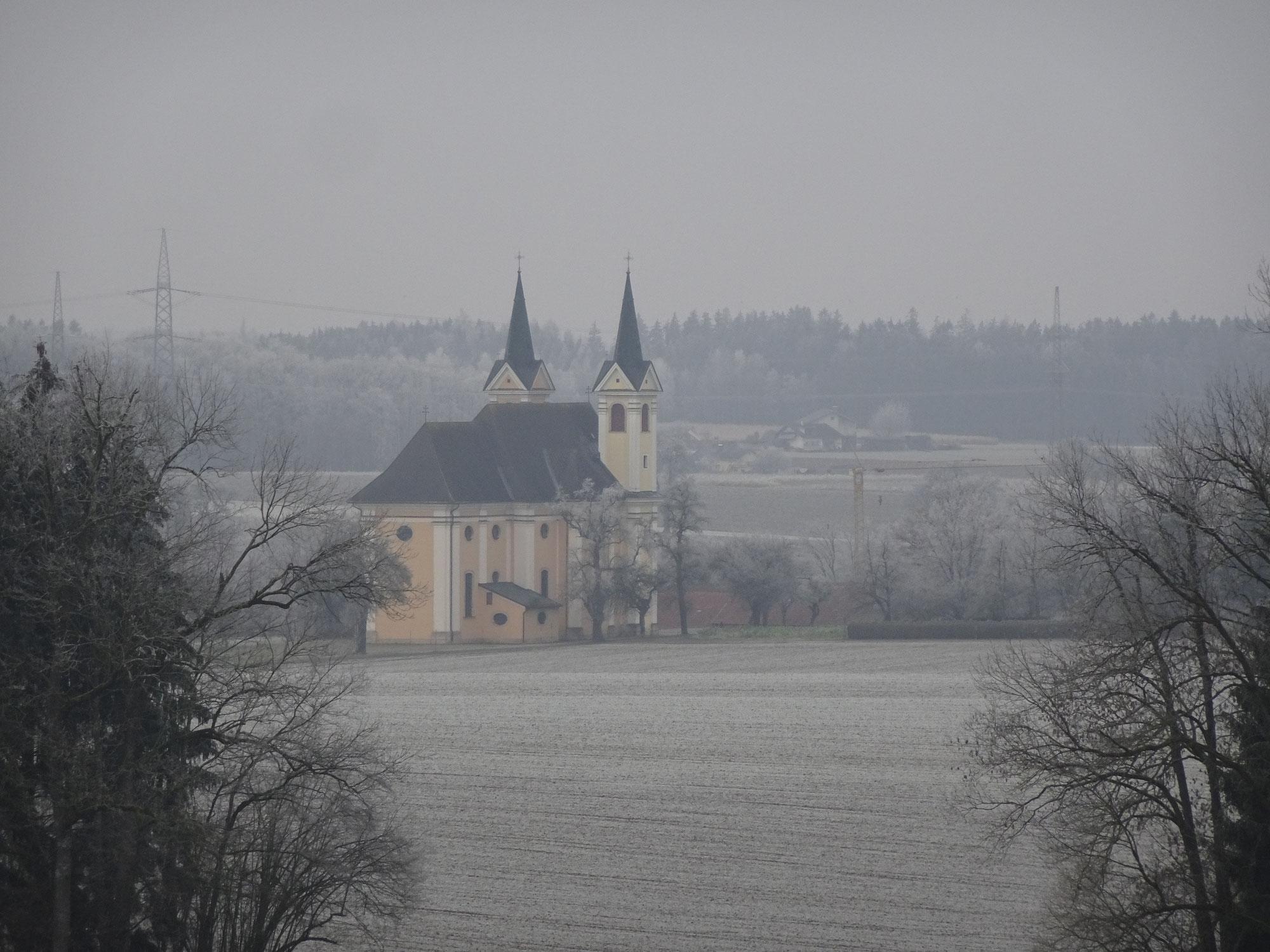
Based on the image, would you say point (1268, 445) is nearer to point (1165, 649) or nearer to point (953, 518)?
point (1165, 649)

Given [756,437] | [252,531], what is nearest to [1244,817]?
[252,531]

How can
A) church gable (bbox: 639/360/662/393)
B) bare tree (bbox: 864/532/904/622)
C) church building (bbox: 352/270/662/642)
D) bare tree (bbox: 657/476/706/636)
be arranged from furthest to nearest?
church gable (bbox: 639/360/662/393), bare tree (bbox: 657/476/706/636), bare tree (bbox: 864/532/904/622), church building (bbox: 352/270/662/642)

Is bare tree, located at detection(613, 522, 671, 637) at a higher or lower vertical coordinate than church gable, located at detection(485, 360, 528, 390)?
lower

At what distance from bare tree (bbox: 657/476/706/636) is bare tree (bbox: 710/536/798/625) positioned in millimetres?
1119

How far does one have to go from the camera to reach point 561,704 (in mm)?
40938

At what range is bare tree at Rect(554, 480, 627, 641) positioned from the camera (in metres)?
61.5

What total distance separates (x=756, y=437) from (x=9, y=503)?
14277 centimetres

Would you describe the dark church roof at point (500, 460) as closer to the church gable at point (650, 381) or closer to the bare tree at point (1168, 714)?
the church gable at point (650, 381)

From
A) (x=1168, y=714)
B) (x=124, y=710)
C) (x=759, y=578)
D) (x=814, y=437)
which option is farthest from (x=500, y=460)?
(x=814, y=437)

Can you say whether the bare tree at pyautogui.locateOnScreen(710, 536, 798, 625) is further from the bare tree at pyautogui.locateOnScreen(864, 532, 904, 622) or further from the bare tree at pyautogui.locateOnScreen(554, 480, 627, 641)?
the bare tree at pyautogui.locateOnScreen(554, 480, 627, 641)

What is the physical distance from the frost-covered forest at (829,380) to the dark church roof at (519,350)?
148 ft

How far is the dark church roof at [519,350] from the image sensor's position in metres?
69.0

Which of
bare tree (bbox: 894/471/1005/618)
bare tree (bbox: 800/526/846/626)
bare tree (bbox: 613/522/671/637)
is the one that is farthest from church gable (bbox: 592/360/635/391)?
bare tree (bbox: 894/471/1005/618)

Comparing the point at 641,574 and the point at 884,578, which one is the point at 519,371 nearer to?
the point at 641,574
